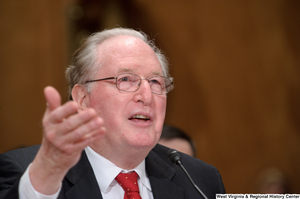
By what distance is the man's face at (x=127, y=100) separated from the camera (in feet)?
5.83

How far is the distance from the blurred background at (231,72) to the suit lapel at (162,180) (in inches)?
114

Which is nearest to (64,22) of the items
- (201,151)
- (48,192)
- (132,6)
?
(132,6)

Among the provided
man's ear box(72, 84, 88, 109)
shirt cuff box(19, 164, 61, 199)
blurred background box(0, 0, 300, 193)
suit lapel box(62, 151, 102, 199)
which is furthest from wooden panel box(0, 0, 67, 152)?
shirt cuff box(19, 164, 61, 199)

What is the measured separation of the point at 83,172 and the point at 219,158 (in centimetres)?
372

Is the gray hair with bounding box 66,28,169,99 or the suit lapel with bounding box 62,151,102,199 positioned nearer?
the suit lapel with bounding box 62,151,102,199

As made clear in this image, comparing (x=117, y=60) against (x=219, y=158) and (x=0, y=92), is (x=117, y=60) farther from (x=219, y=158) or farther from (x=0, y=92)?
(x=219, y=158)

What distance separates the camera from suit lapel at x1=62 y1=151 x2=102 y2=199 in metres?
1.65

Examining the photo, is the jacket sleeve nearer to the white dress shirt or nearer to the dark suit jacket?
the dark suit jacket

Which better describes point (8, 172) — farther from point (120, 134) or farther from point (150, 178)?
point (150, 178)

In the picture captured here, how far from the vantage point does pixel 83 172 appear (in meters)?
1.75

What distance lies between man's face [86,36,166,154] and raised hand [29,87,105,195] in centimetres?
54

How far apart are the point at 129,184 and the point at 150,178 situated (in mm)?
190

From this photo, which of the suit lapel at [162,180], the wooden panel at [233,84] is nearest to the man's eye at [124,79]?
the suit lapel at [162,180]

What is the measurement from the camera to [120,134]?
5.79 feet
